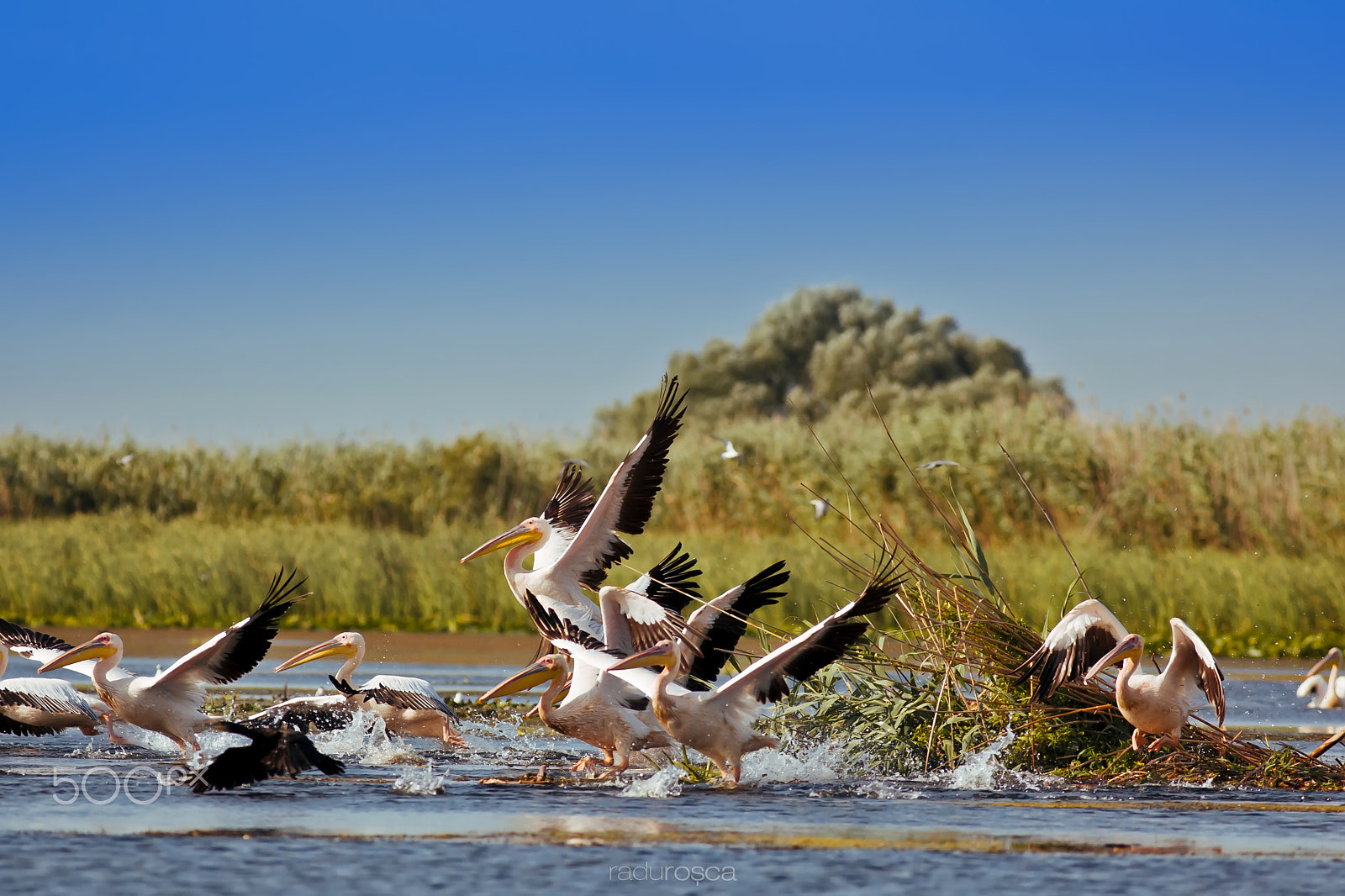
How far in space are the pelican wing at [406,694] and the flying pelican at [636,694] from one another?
61 cm

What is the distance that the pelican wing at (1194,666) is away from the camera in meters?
6.65

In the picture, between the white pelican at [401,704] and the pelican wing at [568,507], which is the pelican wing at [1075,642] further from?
the pelican wing at [568,507]

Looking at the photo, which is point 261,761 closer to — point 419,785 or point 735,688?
point 419,785

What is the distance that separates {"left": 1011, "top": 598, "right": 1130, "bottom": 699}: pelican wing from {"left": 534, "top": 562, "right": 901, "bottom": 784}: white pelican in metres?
0.75

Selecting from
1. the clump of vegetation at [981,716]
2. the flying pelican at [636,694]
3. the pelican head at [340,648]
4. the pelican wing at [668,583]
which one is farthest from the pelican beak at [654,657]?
the pelican head at [340,648]

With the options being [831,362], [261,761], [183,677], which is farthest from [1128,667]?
[831,362]

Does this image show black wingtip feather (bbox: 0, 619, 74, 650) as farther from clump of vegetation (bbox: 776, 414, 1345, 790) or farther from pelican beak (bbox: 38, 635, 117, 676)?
clump of vegetation (bbox: 776, 414, 1345, 790)

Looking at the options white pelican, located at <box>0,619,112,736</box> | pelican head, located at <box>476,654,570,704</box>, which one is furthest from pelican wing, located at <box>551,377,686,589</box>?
white pelican, located at <box>0,619,112,736</box>

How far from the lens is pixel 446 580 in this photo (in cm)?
1562

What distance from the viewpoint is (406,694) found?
800cm

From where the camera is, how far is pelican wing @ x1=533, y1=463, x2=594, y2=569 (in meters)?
9.46

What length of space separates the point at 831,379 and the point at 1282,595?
114ft

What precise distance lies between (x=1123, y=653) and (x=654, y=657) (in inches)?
79.2

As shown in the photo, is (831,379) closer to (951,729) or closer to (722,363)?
(722,363)
